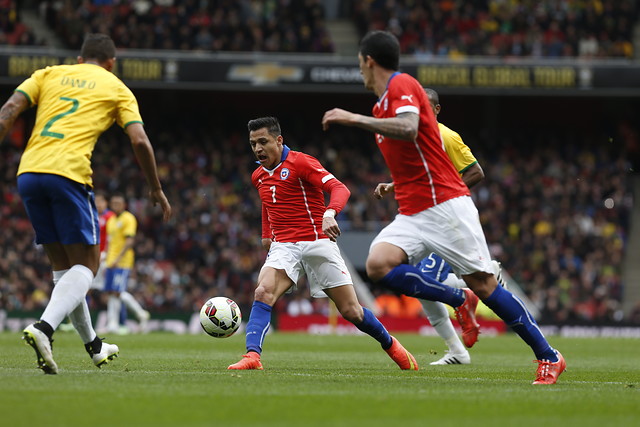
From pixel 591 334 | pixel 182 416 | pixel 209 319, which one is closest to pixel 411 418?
pixel 182 416

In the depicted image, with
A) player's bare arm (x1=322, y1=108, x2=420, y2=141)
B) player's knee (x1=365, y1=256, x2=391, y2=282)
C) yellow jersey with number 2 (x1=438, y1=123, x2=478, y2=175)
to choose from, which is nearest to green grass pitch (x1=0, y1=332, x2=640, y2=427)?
player's knee (x1=365, y1=256, x2=391, y2=282)

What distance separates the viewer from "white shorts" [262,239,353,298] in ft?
29.5

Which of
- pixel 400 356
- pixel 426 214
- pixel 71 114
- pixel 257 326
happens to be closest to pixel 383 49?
pixel 426 214

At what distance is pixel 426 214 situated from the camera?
7262 millimetres

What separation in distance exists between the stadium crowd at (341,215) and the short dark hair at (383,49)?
711 inches

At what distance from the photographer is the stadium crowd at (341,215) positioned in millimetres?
25859

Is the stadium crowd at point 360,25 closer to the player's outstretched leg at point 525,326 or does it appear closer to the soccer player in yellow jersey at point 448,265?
the soccer player in yellow jersey at point 448,265

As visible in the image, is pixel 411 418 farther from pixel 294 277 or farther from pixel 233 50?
pixel 233 50

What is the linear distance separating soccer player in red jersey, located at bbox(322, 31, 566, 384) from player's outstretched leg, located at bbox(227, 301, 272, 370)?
1.71 m

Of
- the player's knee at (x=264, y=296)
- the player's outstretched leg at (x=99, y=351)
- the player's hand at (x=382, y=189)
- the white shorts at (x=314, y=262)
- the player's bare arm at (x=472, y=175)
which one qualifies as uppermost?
the player's bare arm at (x=472, y=175)

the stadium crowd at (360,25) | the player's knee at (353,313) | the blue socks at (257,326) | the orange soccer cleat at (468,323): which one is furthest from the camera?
the stadium crowd at (360,25)

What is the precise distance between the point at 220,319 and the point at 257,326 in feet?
3.55

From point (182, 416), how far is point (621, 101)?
3141cm

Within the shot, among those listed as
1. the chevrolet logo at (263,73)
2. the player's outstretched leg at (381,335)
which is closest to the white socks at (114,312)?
the player's outstretched leg at (381,335)
